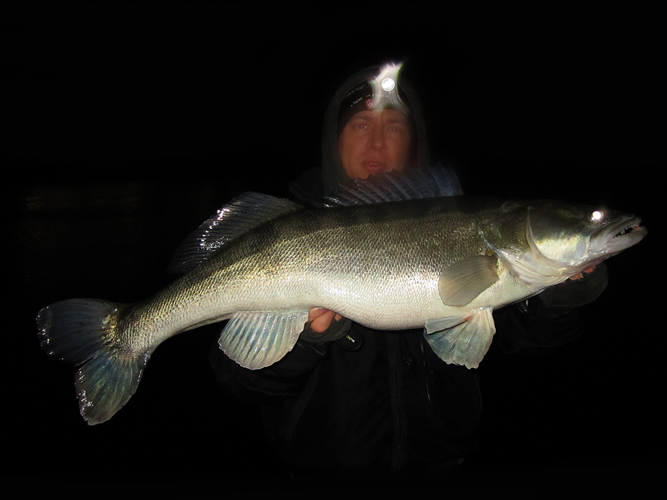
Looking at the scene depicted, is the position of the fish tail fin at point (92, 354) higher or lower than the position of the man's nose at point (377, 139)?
lower

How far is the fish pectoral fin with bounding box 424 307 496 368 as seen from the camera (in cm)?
162

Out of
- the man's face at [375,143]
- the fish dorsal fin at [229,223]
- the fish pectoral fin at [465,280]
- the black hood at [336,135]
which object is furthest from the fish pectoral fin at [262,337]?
the man's face at [375,143]

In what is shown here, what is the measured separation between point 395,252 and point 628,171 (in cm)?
3494

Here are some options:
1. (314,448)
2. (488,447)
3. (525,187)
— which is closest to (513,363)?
(488,447)

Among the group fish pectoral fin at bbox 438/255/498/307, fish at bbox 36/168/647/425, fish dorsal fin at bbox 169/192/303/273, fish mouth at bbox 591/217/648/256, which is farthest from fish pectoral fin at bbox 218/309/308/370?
fish mouth at bbox 591/217/648/256

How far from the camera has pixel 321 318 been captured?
172 cm

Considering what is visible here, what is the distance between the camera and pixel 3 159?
43.2 meters

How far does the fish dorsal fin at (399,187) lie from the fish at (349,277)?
0.16 ft

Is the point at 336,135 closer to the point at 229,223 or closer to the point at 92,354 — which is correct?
the point at 229,223

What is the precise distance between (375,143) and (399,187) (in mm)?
566

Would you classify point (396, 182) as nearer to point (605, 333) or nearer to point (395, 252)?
point (395, 252)

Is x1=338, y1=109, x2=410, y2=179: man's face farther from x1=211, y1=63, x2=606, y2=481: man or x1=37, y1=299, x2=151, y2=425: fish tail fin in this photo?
x1=37, y1=299, x2=151, y2=425: fish tail fin

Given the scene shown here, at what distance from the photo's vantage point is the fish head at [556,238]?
5.08ft

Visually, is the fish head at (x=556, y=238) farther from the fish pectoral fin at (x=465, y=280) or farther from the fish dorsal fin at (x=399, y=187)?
the fish dorsal fin at (x=399, y=187)
